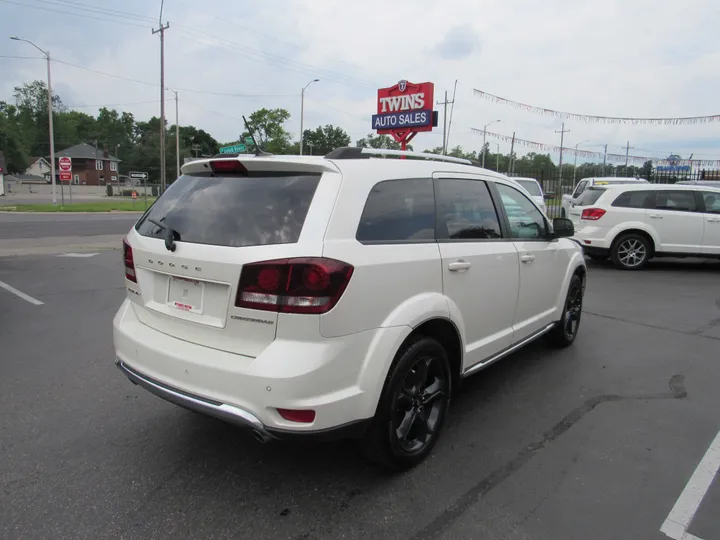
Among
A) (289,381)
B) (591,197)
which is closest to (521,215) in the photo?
(289,381)

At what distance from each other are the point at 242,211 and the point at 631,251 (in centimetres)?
981

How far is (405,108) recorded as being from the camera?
20.3 m

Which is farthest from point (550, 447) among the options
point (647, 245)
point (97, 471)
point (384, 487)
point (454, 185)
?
point (647, 245)

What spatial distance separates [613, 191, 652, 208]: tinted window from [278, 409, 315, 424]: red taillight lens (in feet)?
32.1

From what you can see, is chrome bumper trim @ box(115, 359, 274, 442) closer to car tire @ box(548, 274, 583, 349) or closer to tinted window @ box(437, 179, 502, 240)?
tinted window @ box(437, 179, 502, 240)

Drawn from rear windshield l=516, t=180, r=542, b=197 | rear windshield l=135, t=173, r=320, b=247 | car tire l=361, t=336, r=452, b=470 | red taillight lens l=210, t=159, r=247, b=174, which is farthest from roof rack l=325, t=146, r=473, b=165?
rear windshield l=516, t=180, r=542, b=197

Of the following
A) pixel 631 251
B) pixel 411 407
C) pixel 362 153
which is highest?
pixel 362 153

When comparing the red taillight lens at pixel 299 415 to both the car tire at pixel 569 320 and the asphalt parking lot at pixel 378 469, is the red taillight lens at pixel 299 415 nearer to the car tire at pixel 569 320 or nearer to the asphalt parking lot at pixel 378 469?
the asphalt parking lot at pixel 378 469

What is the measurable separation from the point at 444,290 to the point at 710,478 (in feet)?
6.12

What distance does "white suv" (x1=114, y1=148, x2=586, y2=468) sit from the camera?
7.81 feet

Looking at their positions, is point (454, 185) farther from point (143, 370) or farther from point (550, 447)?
point (143, 370)

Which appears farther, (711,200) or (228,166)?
(711,200)

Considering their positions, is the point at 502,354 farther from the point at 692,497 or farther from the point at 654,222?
the point at 654,222

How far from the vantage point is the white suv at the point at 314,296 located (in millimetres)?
2381
